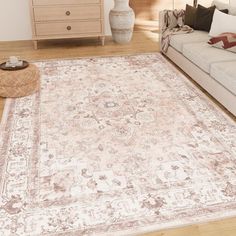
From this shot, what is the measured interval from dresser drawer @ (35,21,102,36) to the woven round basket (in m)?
1.62

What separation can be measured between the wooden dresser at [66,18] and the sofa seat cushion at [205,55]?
1629 millimetres

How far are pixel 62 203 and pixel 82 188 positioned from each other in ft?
0.55

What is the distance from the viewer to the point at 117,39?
5172 mm

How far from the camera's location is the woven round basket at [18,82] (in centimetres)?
325

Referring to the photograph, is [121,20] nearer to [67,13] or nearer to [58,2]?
[67,13]

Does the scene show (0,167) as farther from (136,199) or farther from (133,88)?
(133,88)

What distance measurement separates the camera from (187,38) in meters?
3.97

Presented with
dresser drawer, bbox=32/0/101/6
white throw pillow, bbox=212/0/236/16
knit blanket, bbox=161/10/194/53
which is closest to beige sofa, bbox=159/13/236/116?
knit blanket, bbox=161/10/194/53

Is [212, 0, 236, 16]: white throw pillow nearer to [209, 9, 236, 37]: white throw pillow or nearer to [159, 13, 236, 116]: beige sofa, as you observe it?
[209, 9, 236, 37]: white throw pillow

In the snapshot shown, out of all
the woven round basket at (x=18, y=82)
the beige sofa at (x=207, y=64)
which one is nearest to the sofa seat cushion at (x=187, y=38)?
the beige sofa at (x=207, y=64)

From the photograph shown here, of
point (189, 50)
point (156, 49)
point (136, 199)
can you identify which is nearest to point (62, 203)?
point (136, 199)

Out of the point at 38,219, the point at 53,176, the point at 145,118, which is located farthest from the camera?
the point at 145,118

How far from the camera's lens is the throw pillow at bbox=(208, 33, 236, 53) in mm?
3395

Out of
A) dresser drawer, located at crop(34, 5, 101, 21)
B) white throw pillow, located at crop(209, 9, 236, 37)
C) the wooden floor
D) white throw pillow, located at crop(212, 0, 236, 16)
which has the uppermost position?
white throw pillow, located at crop(212, 0, 236, 16)
